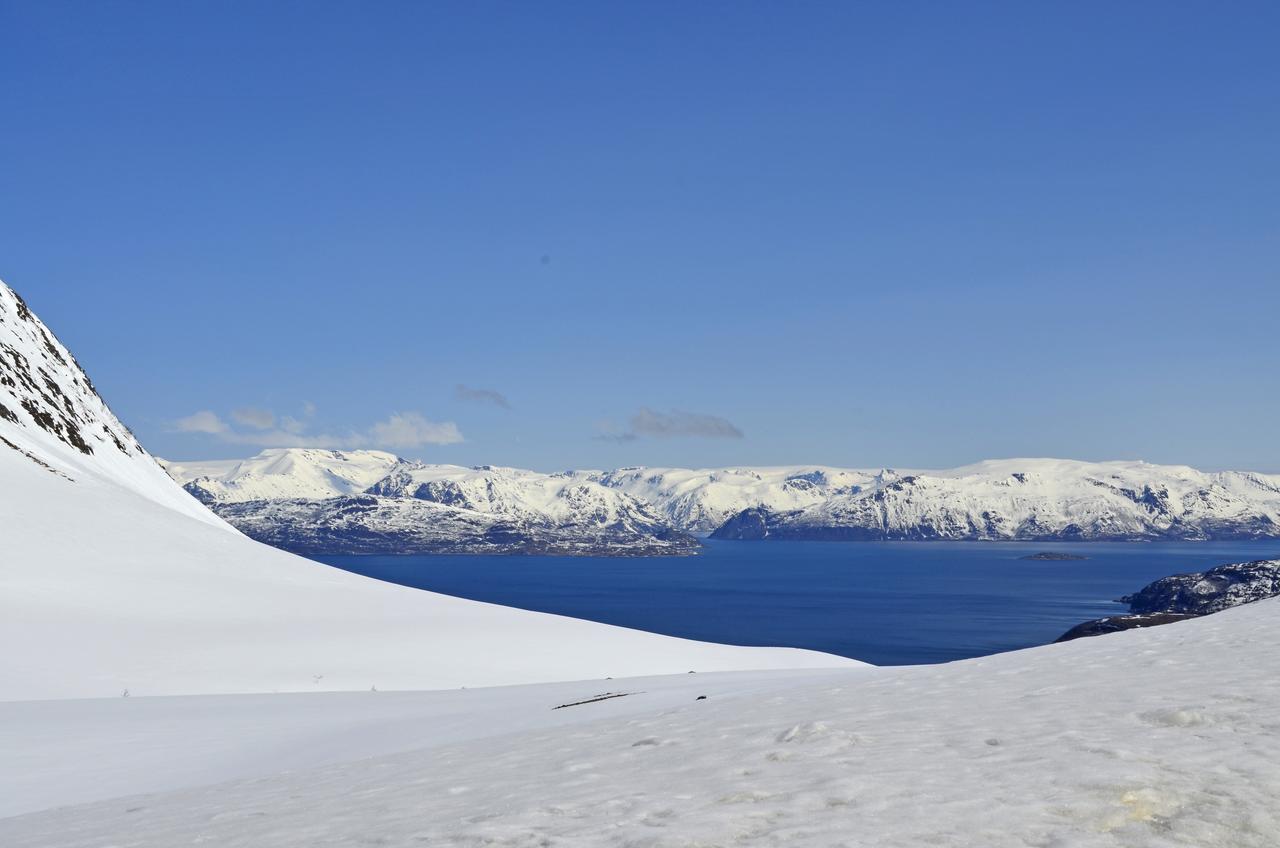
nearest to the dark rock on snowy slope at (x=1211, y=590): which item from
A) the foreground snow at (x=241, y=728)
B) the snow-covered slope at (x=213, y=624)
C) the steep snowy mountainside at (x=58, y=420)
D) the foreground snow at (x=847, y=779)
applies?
the snow-covered slope at (x=213, y=624)

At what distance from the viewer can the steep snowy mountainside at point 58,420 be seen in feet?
193

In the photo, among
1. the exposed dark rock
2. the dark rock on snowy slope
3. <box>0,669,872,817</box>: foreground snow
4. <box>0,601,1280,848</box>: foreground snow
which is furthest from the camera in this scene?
the exposed dark rock

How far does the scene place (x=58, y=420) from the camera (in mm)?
68938

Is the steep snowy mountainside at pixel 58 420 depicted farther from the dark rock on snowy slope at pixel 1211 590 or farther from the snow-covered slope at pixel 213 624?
the dark rock on snowy slope at pixel 1211 590

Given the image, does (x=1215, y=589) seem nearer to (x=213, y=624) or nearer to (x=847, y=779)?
(x=213, y=624)

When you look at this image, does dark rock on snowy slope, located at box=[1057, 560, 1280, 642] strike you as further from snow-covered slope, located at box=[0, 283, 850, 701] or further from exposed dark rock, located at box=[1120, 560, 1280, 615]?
snow-covered slope, located at box=[0, 283, 850, 701]

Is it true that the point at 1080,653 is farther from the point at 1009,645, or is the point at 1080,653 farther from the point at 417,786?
the point at 1009,645

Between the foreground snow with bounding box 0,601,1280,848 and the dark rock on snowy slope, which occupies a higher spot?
the foreground snow with bounding box 0,601,1280,848

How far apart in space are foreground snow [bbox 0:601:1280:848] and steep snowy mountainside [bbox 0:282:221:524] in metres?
43.5

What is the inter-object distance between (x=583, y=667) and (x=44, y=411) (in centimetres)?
4739

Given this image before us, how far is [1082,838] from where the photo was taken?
22.7ft

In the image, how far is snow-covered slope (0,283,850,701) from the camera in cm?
3020

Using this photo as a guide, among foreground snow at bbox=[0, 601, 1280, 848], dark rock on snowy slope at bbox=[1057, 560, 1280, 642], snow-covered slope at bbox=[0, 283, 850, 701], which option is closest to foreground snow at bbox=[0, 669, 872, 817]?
foreground snow at bbox=[0, 601, 1280, 848]

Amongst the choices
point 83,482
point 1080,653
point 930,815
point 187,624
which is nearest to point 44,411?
point 83,482
